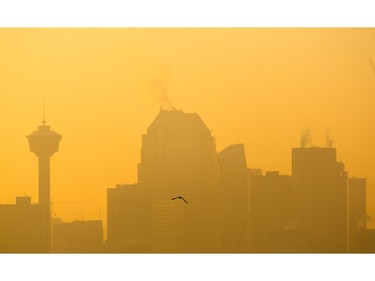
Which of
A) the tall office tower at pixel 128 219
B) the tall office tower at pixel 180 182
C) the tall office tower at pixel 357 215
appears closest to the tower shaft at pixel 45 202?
the tall office tower at pixel 128 219

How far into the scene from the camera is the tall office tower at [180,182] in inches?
537

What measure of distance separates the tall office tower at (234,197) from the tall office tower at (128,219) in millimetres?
842

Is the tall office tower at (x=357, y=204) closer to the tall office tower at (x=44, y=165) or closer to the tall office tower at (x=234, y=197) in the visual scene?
the tall office tower at (x=234, y=197)

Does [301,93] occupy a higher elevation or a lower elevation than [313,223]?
higher

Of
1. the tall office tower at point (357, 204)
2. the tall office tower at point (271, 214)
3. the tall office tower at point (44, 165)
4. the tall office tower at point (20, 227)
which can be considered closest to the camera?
the tall office tower at point (44, 165)

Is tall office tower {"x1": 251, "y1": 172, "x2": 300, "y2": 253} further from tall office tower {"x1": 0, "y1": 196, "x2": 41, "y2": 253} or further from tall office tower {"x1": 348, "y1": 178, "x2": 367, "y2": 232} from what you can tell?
tall office tower {"x1": 0, "y1": 196, "x2": 41, "y2": 253}

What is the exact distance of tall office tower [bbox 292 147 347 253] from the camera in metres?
13.7

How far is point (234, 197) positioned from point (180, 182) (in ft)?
2.03

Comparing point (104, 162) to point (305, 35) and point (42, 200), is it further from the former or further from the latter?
point (305, 35)

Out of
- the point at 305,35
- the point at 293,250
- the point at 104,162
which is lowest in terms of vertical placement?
the point at 293,250

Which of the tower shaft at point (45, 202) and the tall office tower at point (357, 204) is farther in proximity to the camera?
the tall office tower at point (357, 204)

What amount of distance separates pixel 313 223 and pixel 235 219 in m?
0.86

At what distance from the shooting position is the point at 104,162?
13.7 metres

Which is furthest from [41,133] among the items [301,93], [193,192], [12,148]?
[301,93]
